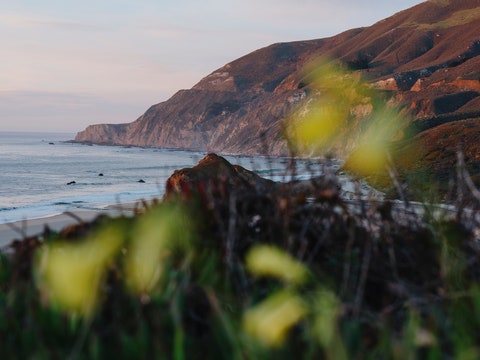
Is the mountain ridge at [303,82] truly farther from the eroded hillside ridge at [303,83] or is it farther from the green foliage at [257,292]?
the green foliage at [257,292]

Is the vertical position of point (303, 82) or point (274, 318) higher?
point (303, 82)

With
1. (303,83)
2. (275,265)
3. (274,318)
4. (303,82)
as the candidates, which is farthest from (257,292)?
(303,82)

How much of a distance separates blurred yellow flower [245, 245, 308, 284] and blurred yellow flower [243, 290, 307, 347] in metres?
0.14

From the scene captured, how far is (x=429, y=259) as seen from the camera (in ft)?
8.04

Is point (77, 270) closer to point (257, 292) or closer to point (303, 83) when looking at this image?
point (257, 292)

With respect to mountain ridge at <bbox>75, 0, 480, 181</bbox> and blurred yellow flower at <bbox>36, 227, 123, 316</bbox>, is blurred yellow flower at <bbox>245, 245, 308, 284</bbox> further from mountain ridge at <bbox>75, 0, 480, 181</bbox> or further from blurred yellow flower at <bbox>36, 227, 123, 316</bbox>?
mountain ridge at <bbox>75, 0, 480, 181</bbox>

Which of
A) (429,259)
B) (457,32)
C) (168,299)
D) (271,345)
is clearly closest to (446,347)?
(271,345)

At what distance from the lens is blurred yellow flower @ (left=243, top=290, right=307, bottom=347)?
1779 millimetres

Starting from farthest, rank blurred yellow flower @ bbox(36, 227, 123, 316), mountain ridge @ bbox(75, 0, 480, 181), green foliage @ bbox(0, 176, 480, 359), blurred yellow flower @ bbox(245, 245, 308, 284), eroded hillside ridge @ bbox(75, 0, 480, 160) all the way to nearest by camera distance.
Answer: mountain ridge @ bbox(75, 0, 480, 181)
eroded hillside ridge @ bbox(75, 0, 480, 160)
blurred yellow flower @ bbox(245, 245, 308, 284)
blurred yellow flower @ bbox(36, 227, 123, 316)
green foliage @ bbox(0, 176, 480, 359)

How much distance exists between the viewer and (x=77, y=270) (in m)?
2.24

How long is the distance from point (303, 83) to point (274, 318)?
12252 cm

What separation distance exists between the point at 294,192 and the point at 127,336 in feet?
3.57

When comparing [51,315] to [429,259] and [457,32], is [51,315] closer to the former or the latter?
[429,259]

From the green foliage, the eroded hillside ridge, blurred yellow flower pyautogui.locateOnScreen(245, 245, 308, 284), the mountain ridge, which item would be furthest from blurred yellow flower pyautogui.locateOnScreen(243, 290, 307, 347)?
the mountain ridge
